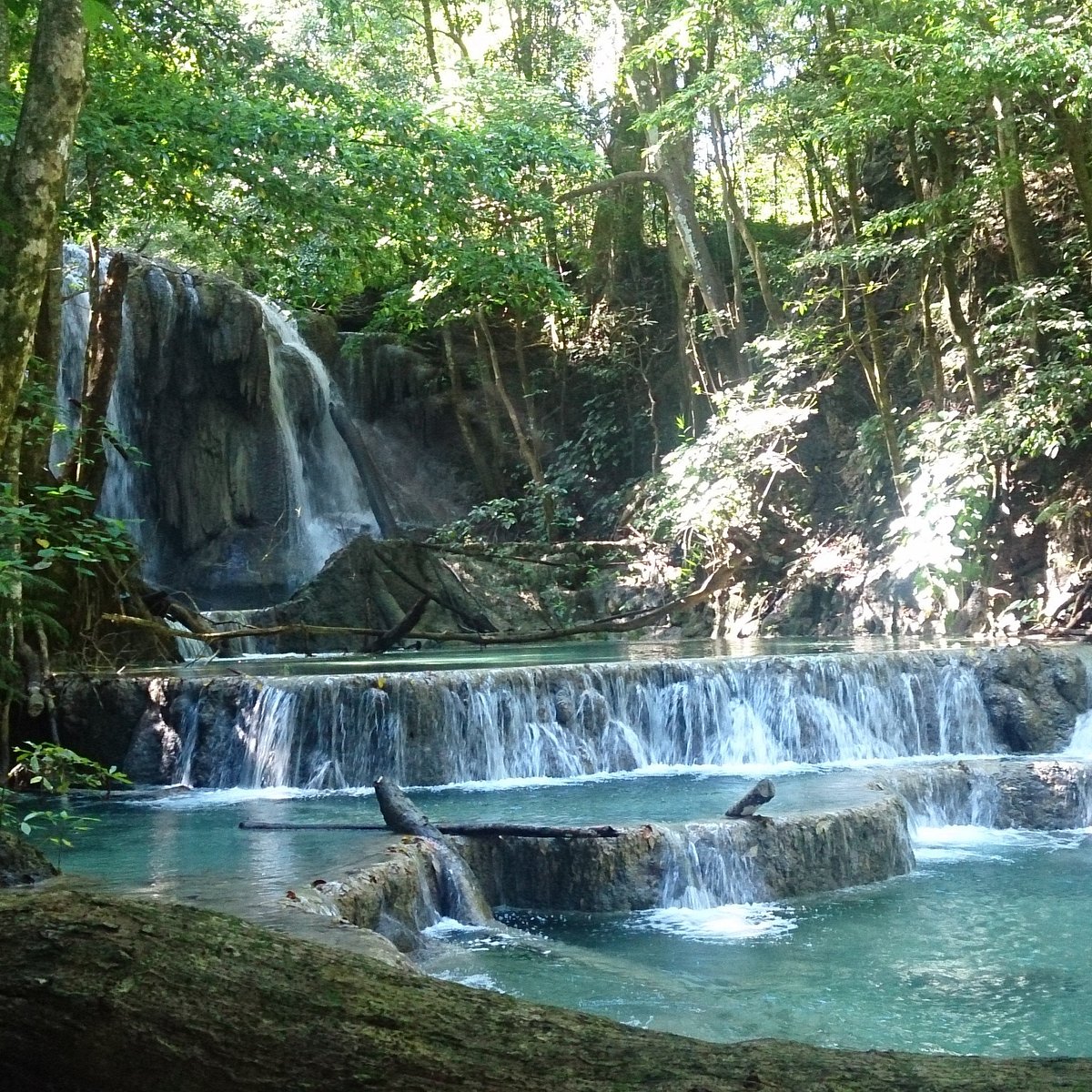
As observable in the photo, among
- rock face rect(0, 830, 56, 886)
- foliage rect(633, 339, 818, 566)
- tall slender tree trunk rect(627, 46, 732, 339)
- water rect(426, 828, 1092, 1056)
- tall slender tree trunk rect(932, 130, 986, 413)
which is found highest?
tall slender tree trunk rect(627, 46, 732, 339)

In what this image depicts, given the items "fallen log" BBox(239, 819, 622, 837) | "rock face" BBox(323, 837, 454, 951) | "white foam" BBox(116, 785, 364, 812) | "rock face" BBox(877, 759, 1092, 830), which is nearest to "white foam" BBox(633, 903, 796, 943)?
"fallen log" BBox(239, 819, 622, 837)

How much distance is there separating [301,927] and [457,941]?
1.59 m

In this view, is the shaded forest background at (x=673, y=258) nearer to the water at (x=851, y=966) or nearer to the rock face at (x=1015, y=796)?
the water at (x=851, y=966)

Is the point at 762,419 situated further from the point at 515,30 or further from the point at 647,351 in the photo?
the point at 515,30

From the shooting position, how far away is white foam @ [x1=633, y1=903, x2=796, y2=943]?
22.9ft

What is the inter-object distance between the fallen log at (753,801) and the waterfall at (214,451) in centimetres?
A: 1394

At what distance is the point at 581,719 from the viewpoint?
11375 millimetres

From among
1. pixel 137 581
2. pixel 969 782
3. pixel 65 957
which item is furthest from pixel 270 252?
pixel 65 957

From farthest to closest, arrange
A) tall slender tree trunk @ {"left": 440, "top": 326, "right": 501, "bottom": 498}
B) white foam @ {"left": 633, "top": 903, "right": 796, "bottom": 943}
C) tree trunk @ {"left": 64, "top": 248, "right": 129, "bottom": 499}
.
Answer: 1. tall slender tree trunk @ {"left": 440, "top": 326, "right": 501, "bottom": 498}
2. tree trunk @ {"left": 64, "top": 248, "right": 129, "bottom": 499}
3. white foam @ {"left": 633, "top": 903, "right": 796, "bottom": 943}

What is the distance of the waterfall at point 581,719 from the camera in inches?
421

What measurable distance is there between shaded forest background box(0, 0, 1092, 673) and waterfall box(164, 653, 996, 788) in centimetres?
185

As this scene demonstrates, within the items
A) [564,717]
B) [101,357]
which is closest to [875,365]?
[564,717]

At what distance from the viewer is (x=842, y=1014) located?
553cm

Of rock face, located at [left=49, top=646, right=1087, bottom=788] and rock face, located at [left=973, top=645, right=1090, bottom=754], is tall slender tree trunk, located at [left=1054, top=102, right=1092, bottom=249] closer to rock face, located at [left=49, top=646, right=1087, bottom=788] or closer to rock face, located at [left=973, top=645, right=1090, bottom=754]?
rock face, located at [left=49, top=646, right=1087, bottom=788]
